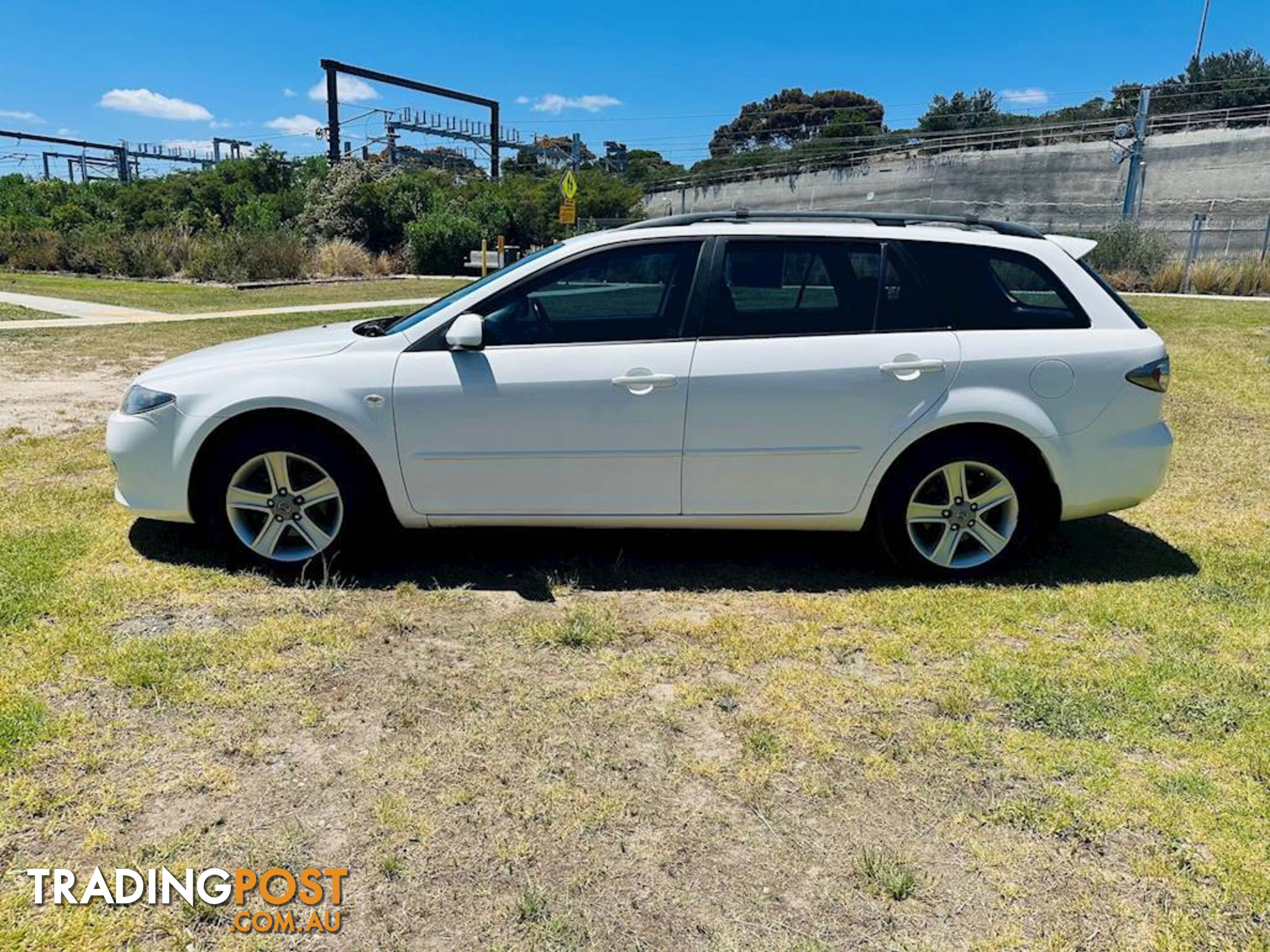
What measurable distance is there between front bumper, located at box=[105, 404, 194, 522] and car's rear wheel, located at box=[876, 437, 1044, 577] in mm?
3324

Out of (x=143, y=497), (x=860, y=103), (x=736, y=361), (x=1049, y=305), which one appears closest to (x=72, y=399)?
(x=143, y=497)

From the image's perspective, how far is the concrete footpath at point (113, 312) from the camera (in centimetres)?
1424

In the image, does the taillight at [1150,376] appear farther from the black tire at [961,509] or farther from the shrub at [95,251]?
the shrub at [95,251]

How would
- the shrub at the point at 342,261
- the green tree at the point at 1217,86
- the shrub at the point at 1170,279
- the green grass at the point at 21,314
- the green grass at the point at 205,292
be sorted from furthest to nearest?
1. the green tree at the point at 1217,86
2. the shrub at the point at 342,261
3. the shrub at the point at 1170,279
4. the green grass at the point at 205,292
5. the green grass at the point at 21,314

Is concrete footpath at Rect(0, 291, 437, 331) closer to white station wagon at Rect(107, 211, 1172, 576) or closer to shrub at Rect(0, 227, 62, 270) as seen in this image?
shrub at Rect(0, 227, 62, 270)

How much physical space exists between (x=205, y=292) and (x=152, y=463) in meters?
19.1

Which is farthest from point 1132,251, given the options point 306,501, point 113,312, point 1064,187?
point 306,501

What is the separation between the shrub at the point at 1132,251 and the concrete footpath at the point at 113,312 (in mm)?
18014

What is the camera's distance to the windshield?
4.33m

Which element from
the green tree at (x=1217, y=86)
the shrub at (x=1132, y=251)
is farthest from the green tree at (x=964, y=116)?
the shrub at (x=1132, y=251)

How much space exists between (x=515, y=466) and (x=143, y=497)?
1.79 metres

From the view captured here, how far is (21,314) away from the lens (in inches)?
608

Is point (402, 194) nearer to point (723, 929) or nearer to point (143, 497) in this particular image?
point (143, 497)

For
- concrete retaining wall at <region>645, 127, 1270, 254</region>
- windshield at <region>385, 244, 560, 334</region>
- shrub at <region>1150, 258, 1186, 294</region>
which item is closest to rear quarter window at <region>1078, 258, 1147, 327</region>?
windshield at <region>385, 244, 560, 334</region>
